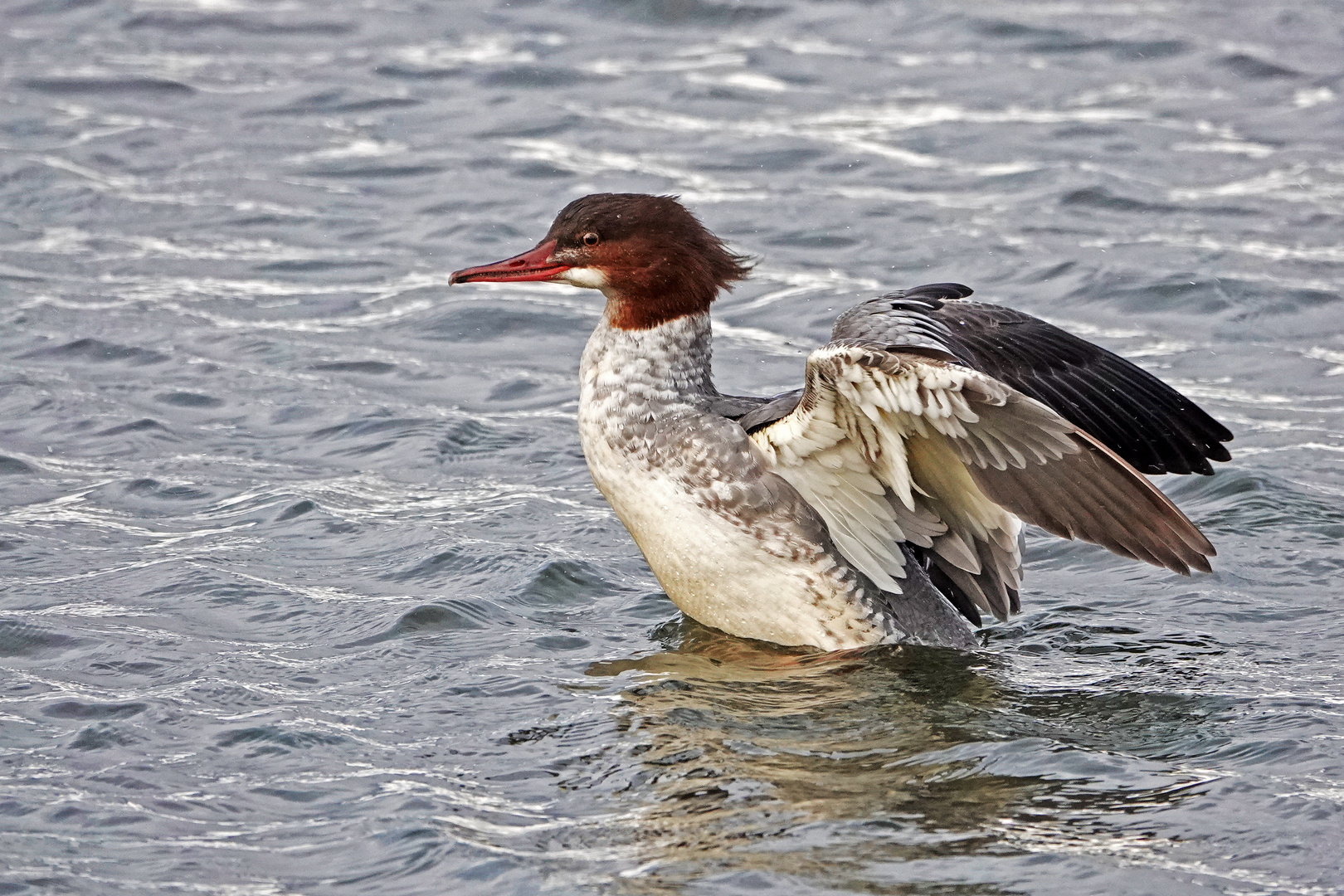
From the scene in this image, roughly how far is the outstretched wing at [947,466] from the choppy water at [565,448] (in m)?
0.60

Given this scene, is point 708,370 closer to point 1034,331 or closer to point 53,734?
point 1034,331

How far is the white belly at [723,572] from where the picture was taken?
248 inches

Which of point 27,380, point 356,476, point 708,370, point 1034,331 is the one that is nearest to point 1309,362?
point 1034,331

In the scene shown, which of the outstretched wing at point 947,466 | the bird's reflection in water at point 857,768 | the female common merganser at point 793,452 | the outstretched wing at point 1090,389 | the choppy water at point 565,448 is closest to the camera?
the bird's reflection in water at point 857,768

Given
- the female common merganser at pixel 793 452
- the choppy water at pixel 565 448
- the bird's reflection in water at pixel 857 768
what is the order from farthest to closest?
the female common merganser at pixel 793 452 → the choppy water at pixel 565 448 → the bird's reflection in water at pixel 857 768

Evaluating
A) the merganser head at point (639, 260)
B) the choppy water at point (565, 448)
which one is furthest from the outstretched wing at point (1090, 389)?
the choppy water at point (565, 448)

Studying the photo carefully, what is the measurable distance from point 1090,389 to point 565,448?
2961 millimetres

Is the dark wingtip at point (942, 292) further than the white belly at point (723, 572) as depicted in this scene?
Yes

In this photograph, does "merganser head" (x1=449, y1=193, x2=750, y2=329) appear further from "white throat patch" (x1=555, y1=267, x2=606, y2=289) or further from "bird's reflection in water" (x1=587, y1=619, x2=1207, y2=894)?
"bird's reflection in water" (x1=587, y1=619, x2=1207, y2=894)

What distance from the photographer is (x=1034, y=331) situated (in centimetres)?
657

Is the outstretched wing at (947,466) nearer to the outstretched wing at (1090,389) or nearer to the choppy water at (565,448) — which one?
the outstretched wing at (1090,389)

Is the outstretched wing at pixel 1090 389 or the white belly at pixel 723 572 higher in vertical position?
the outstretched wing at pixel 1090 389

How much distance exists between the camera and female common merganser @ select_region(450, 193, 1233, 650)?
6.21 meters

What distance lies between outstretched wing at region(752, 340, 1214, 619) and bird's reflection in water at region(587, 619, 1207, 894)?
1.72 ft
